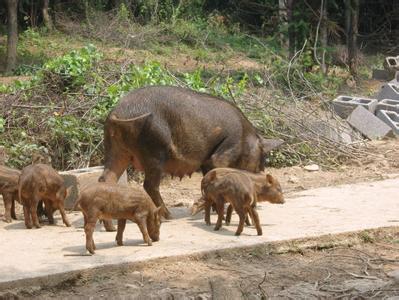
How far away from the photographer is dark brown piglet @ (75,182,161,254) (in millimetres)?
7418

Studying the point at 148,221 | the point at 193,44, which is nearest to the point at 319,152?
the point at 148,221

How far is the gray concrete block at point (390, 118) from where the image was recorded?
14753mm

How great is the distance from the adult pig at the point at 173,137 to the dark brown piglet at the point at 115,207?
130 centimetres

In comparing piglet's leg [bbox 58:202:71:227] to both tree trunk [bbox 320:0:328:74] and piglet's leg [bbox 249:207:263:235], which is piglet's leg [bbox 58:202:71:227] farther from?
tree trunk [bbox 320:0:328:74]

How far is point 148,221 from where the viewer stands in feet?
25.6

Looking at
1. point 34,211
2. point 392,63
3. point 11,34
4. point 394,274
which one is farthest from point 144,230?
point 392,63

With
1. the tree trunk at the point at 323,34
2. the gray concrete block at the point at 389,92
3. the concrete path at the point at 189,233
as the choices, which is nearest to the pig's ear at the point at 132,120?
the concrete path at the point at 189,233

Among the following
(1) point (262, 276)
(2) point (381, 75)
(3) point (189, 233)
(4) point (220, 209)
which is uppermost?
(4) point (220, 209)

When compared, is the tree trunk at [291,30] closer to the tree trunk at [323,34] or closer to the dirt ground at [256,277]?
the tree trunk at [323,34]

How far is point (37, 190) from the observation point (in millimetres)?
8438

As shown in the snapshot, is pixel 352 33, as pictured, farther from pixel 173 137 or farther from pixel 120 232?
pixel 120 232

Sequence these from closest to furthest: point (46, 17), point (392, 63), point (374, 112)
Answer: point (374, 112) < point (392, 63) < point (46, 17)

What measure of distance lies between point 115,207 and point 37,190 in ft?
4.20

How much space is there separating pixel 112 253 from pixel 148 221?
50 centimetres
